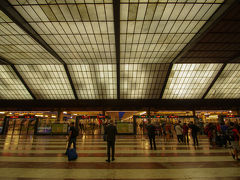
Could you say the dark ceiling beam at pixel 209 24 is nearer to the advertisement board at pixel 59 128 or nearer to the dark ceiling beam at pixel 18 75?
the advertisement board at pixel 59 128

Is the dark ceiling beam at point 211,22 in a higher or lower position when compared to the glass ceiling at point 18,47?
lower

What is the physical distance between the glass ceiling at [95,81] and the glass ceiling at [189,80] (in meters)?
11.7

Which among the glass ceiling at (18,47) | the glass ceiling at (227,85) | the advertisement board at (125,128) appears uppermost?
the glass ceiling at (18,47)

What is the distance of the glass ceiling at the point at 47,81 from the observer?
27.3 meters

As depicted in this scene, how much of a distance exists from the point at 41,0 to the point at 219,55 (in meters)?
25.4

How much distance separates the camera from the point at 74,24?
631 inches

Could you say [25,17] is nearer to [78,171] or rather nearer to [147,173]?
[78,171]

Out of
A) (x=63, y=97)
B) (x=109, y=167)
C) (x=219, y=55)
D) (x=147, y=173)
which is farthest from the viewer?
(x=63, y=97)

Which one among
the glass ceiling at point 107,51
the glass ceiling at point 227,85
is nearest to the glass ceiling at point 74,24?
the glass ceiling at point 107,51

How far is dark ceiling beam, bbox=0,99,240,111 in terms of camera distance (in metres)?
31.5

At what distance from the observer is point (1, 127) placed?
22312mm

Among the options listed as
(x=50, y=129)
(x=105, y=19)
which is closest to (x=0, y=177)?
(x=105, y=19)

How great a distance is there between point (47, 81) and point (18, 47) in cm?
959

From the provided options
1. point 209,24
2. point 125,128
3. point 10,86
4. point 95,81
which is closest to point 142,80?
point 95,81
